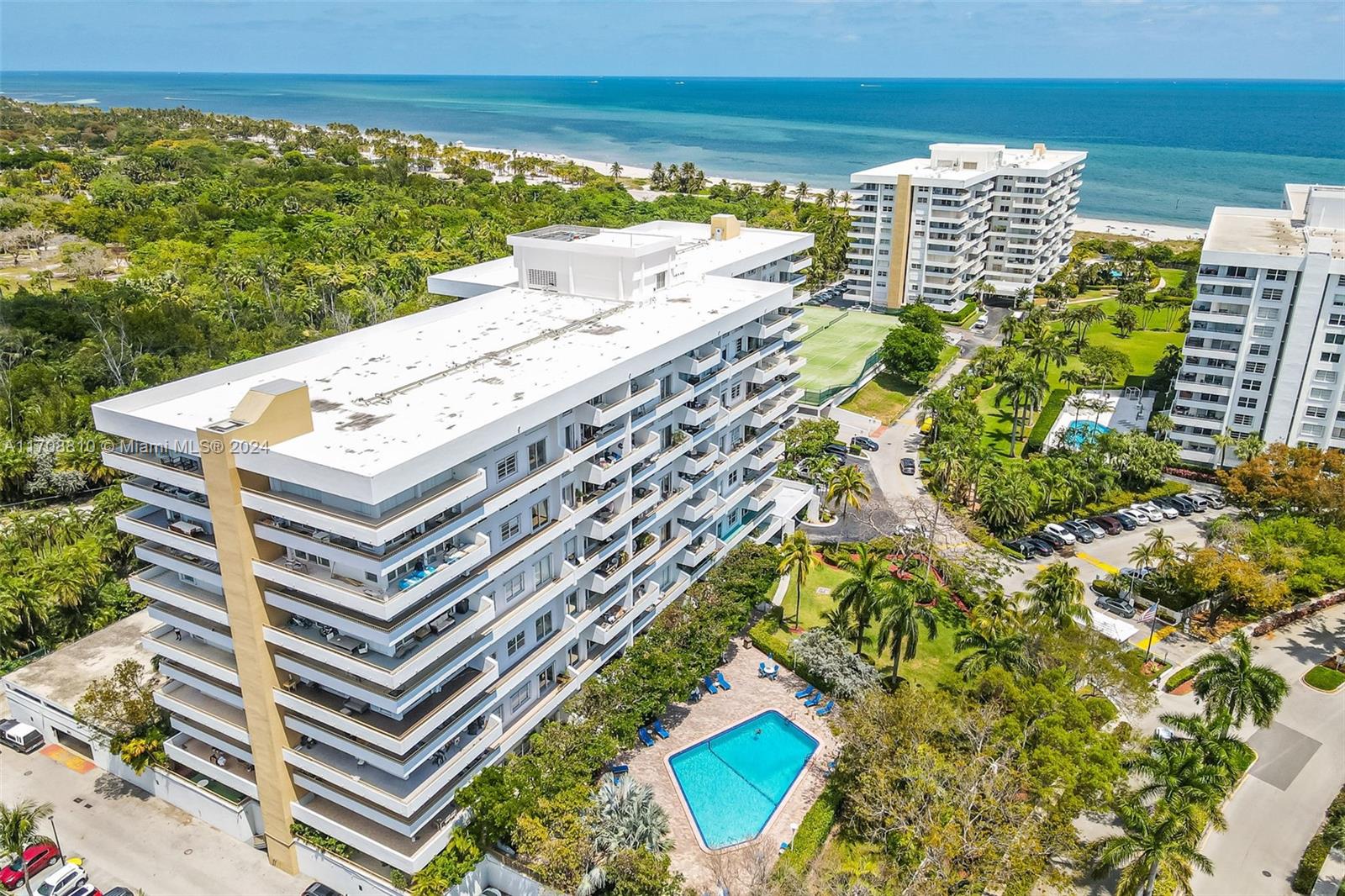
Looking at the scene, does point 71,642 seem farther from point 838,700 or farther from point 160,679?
point 838,700

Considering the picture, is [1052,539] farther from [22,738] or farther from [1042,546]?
[22,738]

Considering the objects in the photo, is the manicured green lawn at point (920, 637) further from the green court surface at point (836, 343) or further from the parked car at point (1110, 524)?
the green court surface at point (836, 343)

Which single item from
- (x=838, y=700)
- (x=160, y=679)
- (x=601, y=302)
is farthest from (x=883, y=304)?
(x=160, y=679)

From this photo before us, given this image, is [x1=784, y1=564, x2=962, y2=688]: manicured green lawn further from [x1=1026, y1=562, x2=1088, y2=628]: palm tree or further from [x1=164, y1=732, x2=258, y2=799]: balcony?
[x1=164, y1=732, x2=258, y2=799]: balcony

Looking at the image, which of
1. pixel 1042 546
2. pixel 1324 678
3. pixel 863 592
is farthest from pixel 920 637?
pixel 1324 678

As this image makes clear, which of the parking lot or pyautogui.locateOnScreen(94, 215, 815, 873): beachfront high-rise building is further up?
pyautogui.locateOnScreen(94, 215, 815, 873): beachfront high-rise building

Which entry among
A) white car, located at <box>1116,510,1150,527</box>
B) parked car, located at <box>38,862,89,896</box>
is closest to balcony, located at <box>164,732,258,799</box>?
parked car, located at <box>38,862,89,896</box>
